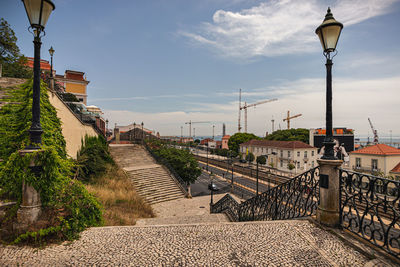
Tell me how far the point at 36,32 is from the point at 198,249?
573cm

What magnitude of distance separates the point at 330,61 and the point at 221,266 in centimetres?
500

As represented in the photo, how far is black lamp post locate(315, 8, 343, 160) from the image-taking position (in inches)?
170

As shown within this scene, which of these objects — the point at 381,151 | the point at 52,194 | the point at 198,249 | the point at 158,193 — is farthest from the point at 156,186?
the point at 381,151

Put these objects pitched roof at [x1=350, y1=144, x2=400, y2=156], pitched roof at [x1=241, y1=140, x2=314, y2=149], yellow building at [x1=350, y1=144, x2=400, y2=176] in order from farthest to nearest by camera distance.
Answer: pitched roof at [x1=241, y1=140, x2=314, y2=149], pitched roof at [x1=350, y1=144, x2=400, y2=156], yellow building at [x1=350, y1=144, x2=400, y2=176]

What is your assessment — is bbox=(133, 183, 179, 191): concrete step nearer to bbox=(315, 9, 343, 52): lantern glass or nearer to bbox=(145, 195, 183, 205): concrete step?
bbox=(145, 195, 183, 205): concrete step

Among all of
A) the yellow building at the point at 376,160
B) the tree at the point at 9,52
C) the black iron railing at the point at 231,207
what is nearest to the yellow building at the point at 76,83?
the tree at the point at 9,52

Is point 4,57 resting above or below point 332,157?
above

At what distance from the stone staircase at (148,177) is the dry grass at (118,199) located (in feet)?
5.74

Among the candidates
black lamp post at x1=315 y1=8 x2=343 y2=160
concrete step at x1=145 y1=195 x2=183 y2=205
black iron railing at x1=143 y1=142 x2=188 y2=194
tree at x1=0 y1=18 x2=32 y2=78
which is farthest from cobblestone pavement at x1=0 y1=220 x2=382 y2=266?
tree at x1=0 y1=18 x2=32 y2=78

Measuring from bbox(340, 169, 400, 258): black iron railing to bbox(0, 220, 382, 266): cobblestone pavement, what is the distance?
50cm

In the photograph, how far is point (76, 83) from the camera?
133 ft

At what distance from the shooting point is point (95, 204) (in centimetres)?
508

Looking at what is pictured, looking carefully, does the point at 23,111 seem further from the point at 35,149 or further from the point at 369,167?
the point at 369,167

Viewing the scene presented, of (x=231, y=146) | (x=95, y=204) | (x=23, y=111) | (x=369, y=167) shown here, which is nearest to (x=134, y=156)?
(x=23, y=111)
